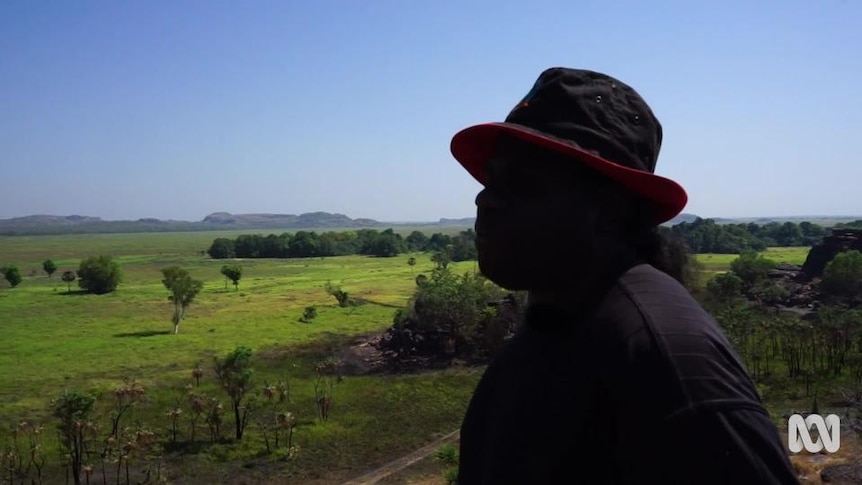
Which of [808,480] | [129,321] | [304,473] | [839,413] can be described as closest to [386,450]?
[304,473]

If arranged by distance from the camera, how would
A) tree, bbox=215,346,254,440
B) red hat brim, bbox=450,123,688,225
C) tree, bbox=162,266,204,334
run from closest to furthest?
1. red hat brim, bbox=450,123,688,225
2. tree, bbox=215,346,254,440
3. tree, bbox=162,266,204,334

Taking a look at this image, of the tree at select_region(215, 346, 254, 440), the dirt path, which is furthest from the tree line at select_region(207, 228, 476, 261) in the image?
the dirt path

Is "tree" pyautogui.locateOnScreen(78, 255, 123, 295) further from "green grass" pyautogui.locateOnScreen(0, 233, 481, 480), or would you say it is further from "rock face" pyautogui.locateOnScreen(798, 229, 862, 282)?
"rock face" pyautogui.locateOnScreen(798, 229, 862, 282)

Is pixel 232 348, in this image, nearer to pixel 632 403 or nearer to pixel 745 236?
pixel 632 403

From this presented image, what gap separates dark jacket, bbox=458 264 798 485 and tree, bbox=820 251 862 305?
3837 cm

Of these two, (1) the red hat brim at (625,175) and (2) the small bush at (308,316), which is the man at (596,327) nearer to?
(1) the red hat brim at (625,175)

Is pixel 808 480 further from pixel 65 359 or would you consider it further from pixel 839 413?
pixel 65 359

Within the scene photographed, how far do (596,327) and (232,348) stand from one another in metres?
26.6

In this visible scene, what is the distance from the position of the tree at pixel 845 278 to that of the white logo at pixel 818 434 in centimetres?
2263

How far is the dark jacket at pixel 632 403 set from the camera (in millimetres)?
869

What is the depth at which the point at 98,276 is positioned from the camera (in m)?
44.0

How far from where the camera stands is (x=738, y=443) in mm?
856

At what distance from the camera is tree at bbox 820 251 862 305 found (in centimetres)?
3391

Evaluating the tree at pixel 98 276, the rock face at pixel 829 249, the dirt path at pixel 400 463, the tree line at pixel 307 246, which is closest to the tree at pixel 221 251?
the tree line at pixel 307 246
